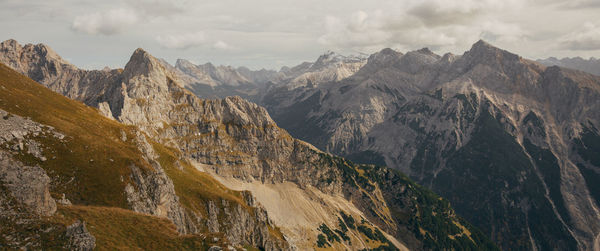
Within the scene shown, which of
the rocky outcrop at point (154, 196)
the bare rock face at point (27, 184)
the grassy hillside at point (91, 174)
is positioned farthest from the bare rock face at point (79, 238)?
the rocky outcrop at point (154, 196)

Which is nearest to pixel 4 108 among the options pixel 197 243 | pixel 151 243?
pixel 151 243

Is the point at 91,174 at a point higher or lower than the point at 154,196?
Answer: higher

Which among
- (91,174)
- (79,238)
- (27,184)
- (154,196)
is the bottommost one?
(154,196)

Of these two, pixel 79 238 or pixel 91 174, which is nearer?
pixel 79 238

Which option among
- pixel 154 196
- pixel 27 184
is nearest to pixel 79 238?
pixel 27 184

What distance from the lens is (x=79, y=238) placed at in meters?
58.0

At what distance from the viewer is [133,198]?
9350cm

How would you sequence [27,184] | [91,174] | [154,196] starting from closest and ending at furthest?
[27,184], [91,174], [154,196]

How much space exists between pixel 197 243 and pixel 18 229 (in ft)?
96.1

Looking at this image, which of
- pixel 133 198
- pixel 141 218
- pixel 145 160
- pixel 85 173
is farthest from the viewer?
pixel 145 160

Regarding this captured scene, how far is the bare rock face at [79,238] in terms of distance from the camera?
57094mm

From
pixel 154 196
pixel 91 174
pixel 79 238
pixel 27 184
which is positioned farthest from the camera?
pixel 154 196

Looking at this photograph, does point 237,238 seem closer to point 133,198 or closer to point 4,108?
point 133,198

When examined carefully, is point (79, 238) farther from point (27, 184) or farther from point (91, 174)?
point (91, 174)
